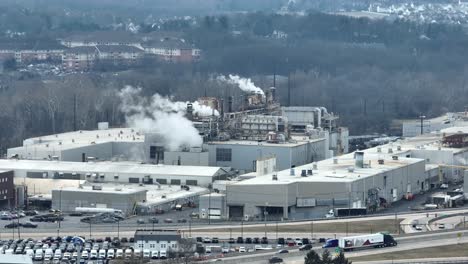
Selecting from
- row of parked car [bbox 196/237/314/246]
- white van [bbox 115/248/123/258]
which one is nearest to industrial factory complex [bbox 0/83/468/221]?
row of parked car [bbox 196/237/314/246]

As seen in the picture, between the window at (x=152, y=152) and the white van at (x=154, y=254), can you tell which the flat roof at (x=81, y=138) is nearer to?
the window at (x=152, y=152)

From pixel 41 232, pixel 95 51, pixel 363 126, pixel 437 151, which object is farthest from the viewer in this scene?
pixel 95 51

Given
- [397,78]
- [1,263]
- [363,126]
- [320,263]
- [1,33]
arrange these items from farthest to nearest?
[1,33] < [397,78] < [363,126] < [320,263] < [1,263]

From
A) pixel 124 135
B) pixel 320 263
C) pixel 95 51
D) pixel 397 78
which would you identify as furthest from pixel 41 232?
pixel 95 51

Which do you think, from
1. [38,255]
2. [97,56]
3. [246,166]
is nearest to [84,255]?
[38,255]

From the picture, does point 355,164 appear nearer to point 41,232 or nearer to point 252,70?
point 41,232

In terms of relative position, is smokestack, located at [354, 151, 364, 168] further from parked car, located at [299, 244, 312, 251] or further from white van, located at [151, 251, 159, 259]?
white van, located at [151, 251, 159, 259]

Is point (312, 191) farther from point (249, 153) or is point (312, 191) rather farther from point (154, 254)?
point (154, 254)

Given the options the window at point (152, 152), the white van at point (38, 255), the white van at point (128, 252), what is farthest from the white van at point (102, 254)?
the window at point (152, 152)
